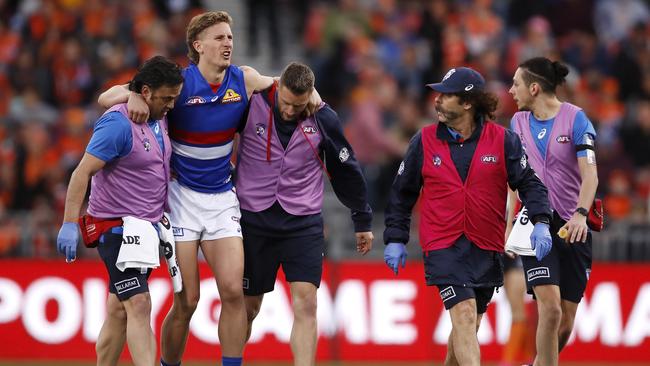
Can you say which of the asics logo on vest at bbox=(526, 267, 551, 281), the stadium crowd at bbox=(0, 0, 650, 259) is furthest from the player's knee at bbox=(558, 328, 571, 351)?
the stadium crowd at bbox=(0, 0, 650, 259)

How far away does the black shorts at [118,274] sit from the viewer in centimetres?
1138

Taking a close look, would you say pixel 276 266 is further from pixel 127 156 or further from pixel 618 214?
pixel 618 214

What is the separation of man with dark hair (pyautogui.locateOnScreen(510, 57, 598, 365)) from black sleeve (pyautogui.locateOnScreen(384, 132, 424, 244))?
1.33 m

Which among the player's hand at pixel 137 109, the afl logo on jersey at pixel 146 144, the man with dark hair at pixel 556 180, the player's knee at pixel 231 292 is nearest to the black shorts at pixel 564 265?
the man with dark hair at pixel 556 180

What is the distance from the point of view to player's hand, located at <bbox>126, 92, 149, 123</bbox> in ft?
37.3

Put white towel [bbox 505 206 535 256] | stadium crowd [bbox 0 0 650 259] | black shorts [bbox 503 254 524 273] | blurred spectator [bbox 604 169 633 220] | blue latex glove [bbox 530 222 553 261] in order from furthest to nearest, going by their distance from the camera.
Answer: stadium crowd [bbox 0 0 650 259], blurred spectator [bbox 604 169 633 220], black shorts [bbox 503 254 524 273], white towel [bbox 505 206 535 256], blue latex glove [bbox 530 222 553 261]

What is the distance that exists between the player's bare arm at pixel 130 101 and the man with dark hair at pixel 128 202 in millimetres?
47

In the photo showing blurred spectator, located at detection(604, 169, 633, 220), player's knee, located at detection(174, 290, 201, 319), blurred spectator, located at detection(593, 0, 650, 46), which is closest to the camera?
player's knee, located at detection(174, 290, 201, 319)

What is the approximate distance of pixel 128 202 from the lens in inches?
452

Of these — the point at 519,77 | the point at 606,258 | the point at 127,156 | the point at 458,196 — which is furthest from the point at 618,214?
the point at 127,156

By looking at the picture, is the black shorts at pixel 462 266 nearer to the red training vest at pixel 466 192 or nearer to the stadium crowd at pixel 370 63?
the red training vest at pixel 466 192

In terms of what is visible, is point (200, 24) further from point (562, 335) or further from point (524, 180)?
point (562, 335)

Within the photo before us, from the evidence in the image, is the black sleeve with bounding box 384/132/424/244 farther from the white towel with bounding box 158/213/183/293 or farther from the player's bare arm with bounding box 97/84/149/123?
the player's bare arm with bounding box 97/84/149/123

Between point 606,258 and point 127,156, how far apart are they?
29.5 ft
